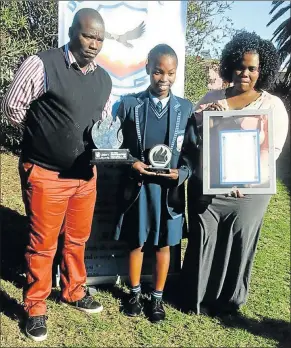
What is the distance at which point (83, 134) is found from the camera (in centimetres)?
328

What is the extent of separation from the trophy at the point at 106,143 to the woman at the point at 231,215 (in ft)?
2.09

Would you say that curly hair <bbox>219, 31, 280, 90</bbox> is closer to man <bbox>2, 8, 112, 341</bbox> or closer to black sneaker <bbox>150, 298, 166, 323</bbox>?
man <bbox>2, 8, 112, 341</bbox>

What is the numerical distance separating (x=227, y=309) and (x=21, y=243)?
87.2 inches

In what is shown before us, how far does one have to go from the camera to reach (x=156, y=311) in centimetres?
381

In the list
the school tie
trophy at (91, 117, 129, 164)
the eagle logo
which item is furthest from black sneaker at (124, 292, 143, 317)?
the eagle logo

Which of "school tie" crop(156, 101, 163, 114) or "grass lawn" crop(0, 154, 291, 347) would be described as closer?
"school tie" crop(156, 101, 163, 114)

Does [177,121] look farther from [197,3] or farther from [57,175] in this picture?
[197,3]

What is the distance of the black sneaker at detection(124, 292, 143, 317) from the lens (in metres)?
3.86

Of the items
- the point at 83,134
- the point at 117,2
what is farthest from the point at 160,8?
the point at 83,134

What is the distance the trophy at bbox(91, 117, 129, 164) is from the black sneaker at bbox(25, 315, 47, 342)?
1209mm

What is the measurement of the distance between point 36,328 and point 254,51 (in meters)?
2.39

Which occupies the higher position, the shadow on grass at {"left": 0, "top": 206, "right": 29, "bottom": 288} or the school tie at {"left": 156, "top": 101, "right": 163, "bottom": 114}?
the school tie at {"left": 156, "top": 101, "right": 163, "bottom": 114}

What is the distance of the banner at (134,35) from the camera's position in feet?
13.3

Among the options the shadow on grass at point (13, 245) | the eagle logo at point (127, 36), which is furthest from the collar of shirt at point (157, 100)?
the shadow on grass at point (13, 245)
